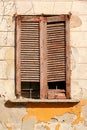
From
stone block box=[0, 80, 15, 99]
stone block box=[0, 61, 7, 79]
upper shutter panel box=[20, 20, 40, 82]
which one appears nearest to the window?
upper shutter panel box=[20, 20, 40, 82]

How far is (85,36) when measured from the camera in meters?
9.85

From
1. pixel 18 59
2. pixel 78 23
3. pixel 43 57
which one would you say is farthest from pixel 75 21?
pixel 18 59

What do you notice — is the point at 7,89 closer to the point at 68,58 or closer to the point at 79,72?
the point at 68,58

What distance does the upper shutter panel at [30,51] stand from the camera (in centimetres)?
974

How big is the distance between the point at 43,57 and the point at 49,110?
3.45ft

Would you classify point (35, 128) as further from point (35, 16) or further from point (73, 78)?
point (35, 16)

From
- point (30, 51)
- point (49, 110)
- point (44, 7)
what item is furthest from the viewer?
point (44, 7)

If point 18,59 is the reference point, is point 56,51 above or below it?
above

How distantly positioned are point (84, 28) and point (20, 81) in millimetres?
1656

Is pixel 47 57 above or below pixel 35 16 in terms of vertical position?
below

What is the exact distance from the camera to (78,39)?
32.3 ft

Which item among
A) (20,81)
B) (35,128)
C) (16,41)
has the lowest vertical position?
(35,128)

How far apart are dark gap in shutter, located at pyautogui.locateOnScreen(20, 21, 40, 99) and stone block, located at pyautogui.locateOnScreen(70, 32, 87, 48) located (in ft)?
2.22

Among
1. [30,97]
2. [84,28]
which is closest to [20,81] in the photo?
[30,97]
